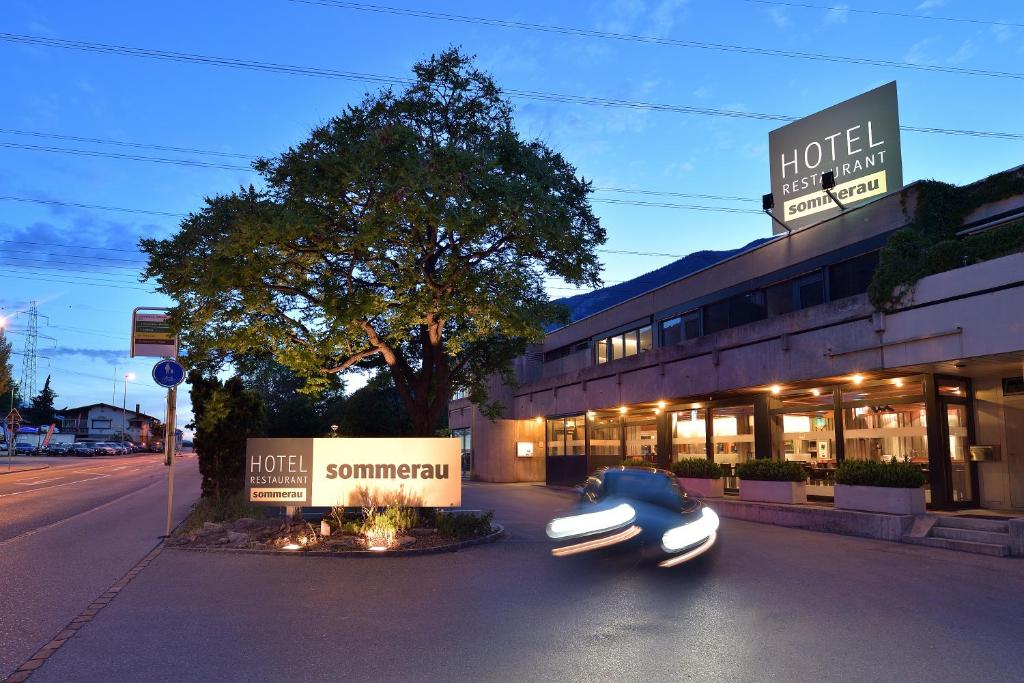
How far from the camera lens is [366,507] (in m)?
14.6

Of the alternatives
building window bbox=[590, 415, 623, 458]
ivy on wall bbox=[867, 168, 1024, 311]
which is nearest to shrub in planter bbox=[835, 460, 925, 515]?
ivy on wall bbox=[867, 168, 1024, 311]

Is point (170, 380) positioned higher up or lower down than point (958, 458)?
higher up

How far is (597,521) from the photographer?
36.4 ft

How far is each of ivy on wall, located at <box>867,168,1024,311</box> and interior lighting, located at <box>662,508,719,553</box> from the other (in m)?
9.50

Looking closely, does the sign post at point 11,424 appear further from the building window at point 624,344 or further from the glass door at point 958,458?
the glass door at point 958,458

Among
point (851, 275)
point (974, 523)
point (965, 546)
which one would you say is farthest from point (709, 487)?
point (965, 546)

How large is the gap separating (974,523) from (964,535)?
1.90ft

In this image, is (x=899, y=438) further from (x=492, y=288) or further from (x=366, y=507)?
(x=366, y=507)

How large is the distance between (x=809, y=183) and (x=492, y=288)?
13.0 meters

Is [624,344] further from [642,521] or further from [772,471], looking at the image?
[642,521]

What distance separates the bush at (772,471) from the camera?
18.8 meters

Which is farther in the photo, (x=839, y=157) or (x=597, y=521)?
(x=839, y=157)

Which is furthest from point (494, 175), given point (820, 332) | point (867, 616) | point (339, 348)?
point (820, 332)

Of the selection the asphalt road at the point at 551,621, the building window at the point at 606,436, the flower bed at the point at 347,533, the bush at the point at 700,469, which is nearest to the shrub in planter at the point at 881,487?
the asphalt road at the point at 551,621
